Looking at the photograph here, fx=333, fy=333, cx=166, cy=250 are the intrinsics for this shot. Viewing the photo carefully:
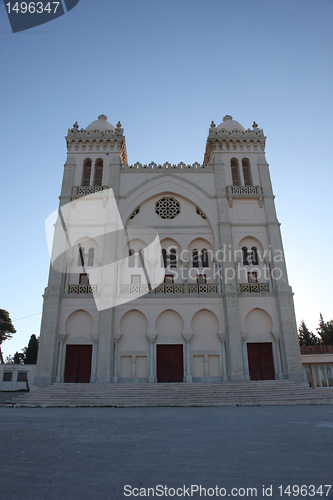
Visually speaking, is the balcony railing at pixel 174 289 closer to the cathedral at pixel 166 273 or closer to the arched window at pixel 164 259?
the cathedral at pixel 166 273

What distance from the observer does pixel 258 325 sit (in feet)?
71.5

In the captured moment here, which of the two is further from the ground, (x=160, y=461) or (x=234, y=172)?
(x=234, y=172)

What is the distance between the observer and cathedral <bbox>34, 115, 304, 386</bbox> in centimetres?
2094

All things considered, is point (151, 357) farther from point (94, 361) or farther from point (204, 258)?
point (204, 258)

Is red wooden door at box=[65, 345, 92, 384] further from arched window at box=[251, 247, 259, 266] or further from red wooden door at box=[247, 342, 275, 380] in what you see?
arched window at box=[251, 247, 259, 266]

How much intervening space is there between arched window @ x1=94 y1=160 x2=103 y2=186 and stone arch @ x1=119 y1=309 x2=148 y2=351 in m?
11.1

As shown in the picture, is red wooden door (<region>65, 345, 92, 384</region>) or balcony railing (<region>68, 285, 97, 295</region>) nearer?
red wooden door (<region>65, 345, 92, 384</region>)

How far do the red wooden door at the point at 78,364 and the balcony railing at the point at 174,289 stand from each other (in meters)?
4.52

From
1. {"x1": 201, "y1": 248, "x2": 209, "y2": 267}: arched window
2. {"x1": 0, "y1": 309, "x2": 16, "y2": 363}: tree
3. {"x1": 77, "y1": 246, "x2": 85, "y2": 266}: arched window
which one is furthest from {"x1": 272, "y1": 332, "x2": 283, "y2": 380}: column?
{"x1": 0, "y1": 309, "x2": 16, "y2": 363}: tree

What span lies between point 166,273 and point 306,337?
36311 millimetres

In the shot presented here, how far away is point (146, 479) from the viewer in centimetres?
385

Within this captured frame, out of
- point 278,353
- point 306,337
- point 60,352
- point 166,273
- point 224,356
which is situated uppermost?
point 166,273

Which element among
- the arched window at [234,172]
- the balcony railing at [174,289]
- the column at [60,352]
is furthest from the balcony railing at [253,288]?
the column at [60,352]

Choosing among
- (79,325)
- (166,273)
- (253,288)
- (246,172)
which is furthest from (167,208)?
(79,325)
